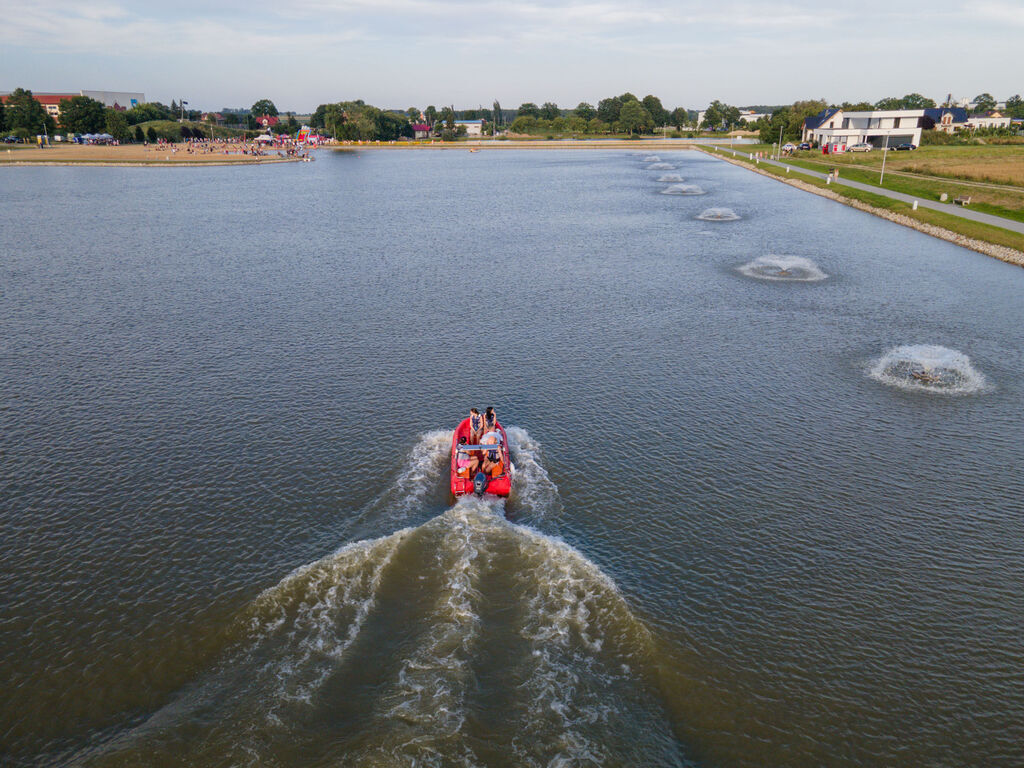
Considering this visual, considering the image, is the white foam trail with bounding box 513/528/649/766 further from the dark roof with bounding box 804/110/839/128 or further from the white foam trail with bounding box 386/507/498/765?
the dark roof with bounding box 804/110/839/128

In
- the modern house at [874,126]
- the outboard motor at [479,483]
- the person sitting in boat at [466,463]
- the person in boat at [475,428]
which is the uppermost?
the modern house at [874,126]

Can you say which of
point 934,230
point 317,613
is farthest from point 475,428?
point 934,230

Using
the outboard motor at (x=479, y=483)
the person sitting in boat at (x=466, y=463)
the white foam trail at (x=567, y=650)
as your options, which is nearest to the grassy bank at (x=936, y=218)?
the person sitting in boat at (x=466, y=463)

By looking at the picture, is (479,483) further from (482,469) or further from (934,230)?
(934,230)

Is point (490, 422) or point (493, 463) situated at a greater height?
point (490, 422)

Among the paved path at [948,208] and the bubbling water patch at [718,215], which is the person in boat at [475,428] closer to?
the paved path at [948,208]

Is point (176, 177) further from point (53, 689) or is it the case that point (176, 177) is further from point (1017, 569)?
point (1017, 569)
